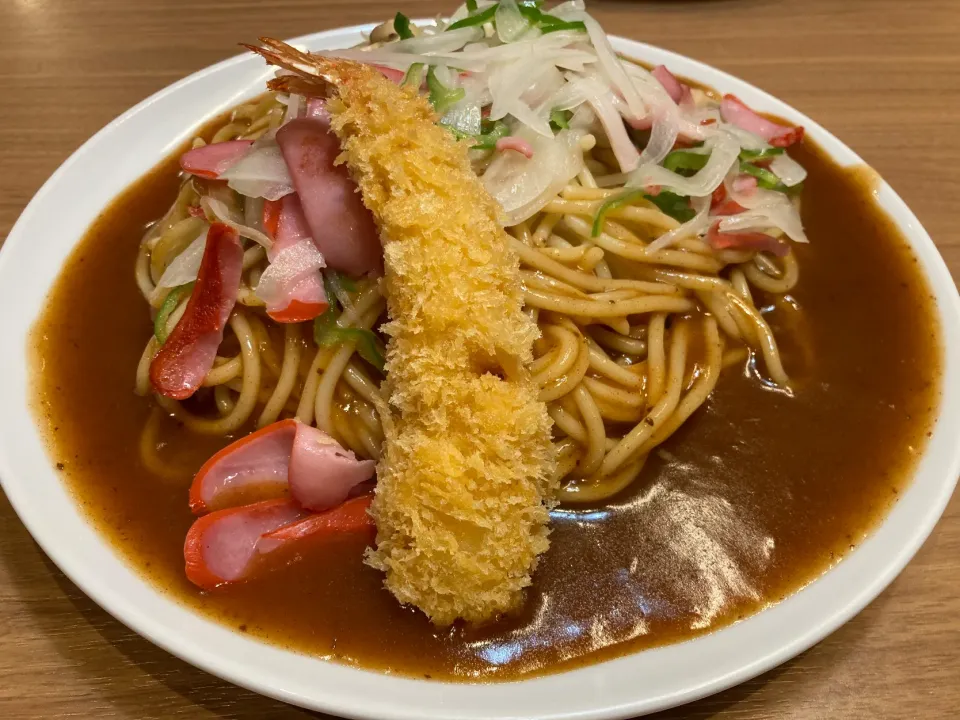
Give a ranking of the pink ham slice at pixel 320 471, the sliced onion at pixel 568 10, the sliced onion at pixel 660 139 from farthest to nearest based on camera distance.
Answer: the sliced onion at pixel 568 10 → the sliced onion at pixel 660 139 → the pink ham slice at pixel 320 471

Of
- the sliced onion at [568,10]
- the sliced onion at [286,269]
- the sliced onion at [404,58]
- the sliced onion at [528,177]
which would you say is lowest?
the sliced onion at [286,269]

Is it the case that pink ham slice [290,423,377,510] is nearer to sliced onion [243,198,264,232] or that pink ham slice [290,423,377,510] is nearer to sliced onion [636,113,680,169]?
sliced onion [243,198,264,232]

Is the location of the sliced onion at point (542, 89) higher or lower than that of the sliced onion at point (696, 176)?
higher

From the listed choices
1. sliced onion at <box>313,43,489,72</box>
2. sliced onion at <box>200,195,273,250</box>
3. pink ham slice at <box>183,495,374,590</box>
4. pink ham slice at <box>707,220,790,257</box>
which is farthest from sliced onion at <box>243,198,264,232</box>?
pink ham slice at <box>707,220,790,257</box>

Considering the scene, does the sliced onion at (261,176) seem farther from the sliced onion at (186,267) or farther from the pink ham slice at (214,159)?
the sliced onion at (186,267)

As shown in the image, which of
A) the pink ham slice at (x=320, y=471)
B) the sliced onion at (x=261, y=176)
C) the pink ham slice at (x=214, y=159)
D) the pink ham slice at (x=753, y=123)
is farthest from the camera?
the pink ham slice at (x=753, y=123)

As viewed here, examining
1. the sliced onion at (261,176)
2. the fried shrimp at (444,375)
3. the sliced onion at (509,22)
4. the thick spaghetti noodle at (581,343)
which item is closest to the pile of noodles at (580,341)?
the thick spaghetti noodle at (581,343)

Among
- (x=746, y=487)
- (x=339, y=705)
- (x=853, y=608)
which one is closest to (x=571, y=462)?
(x=746, y=487)
